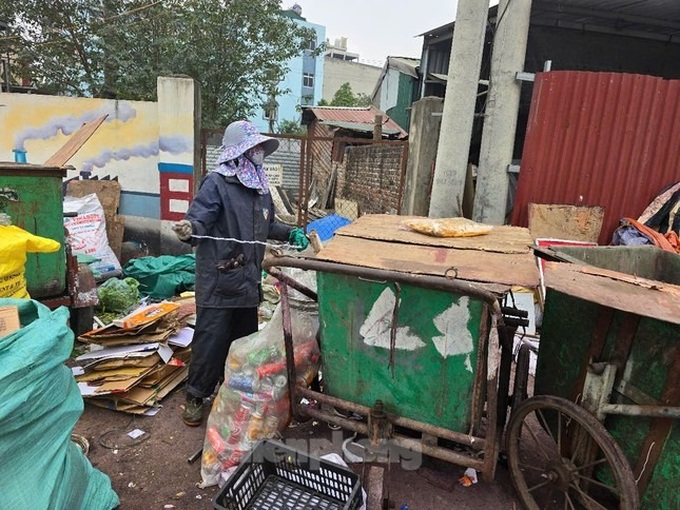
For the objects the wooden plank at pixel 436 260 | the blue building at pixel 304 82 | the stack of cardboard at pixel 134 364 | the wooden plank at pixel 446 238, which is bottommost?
the stack of cardboard at pixel 134 364

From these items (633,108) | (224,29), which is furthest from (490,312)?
(224,29)

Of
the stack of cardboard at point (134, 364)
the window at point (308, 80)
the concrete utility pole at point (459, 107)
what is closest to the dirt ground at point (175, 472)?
the stack of cardboard at point (134, 364)

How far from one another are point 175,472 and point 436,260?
5.72 ft

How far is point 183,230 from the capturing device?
239 centimetres

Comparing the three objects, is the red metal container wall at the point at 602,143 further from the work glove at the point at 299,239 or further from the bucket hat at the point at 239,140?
the bucket hat at the point at 239,140

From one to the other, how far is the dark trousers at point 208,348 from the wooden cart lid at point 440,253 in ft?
3.11

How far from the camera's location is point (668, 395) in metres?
1.68

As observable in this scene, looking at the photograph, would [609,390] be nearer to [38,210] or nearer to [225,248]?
[225,248]

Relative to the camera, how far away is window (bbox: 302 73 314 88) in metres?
30.4

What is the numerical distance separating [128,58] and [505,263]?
27.0 ft

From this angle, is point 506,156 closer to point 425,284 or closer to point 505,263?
point 505,263

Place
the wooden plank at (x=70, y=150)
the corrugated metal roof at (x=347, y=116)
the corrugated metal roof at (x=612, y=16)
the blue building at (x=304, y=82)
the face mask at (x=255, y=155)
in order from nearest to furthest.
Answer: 1. the face mask at (x=255, y=155)
2. the wooden plank at (x=70, y=150)
3. the corrugated metal roof at (x=612, y=16)
4. the corrugated metal roof at (x=347, y=116)
5. the blue building at (x=304, y=82)

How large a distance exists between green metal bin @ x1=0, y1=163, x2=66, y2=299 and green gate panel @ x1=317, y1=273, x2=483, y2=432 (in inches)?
90.2

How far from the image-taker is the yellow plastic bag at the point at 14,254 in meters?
2.35
